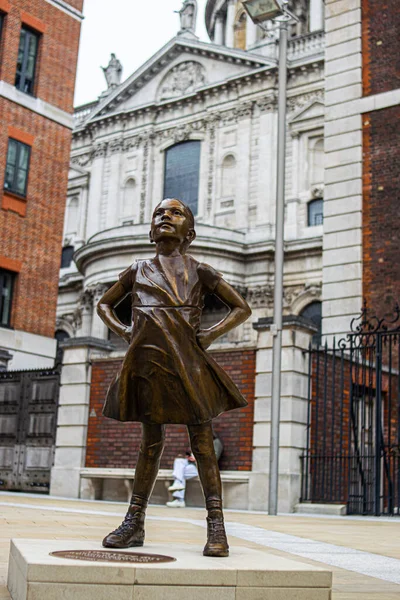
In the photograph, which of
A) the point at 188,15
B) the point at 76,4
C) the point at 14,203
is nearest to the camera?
the point at 14,203

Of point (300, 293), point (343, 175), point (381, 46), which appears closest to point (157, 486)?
point (343, 175)

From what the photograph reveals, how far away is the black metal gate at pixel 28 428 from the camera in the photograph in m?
16.3

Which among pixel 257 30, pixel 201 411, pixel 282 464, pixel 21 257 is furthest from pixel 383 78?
pixel 257 30

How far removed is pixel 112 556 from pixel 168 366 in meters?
1.10

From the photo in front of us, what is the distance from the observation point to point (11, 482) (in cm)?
1695

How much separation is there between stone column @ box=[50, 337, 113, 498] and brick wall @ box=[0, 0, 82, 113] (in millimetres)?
10851

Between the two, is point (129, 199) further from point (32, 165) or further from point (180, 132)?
point (32, 165)

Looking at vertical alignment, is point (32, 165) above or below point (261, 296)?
above

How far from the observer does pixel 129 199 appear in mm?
41281

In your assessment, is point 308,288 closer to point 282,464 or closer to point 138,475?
point 282,464

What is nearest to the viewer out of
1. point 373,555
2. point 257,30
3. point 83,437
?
point 373,555

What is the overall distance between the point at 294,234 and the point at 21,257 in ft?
49.5

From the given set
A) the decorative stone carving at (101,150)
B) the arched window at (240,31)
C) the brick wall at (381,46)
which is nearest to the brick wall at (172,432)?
the brick wall at (381,46)

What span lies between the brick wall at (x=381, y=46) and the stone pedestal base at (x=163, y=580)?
1527cm
